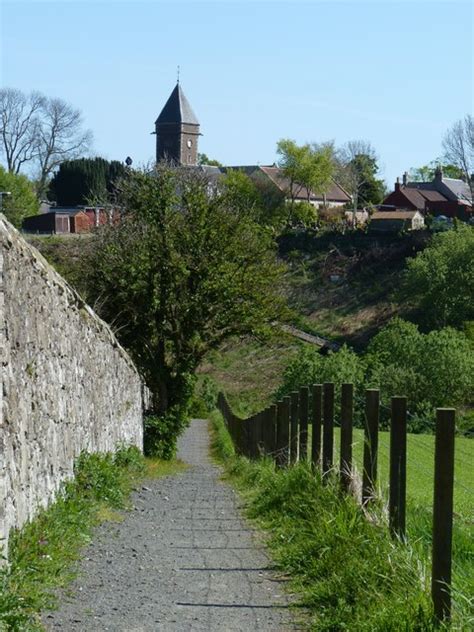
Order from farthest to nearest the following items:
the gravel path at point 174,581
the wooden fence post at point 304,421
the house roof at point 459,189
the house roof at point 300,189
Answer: the house roof at point 300,189 → the house roof at point 459,189 → the wooden fence post at point 304,421 → the gravel path at point 174,581

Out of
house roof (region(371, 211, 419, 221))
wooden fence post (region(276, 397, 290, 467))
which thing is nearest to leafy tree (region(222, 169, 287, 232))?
house roof (region(371, 211, 419, 221))

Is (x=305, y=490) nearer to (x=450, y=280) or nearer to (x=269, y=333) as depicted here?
(x=269, y=333)

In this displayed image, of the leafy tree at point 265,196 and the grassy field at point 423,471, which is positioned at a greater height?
the leafy tree at point 265,196

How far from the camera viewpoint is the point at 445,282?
3125 inches

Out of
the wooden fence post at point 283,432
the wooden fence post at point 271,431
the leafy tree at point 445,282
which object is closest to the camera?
the wooden fence post at point 283,432

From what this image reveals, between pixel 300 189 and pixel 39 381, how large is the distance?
416 feet

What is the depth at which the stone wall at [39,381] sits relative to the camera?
8.73 metres

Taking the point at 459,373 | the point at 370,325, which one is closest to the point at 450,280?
the point at 370,325

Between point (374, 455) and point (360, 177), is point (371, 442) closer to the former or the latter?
point (374, 455)

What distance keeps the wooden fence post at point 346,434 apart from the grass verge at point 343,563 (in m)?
0.16

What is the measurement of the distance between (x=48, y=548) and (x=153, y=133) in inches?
5973

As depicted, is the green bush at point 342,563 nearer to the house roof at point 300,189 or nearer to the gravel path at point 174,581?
the gravel path at point 174,581

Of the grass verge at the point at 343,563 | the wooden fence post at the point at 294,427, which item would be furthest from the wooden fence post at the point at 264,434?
the grass verge at the point at 343,563

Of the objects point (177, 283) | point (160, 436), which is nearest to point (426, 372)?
point (177, 283)
